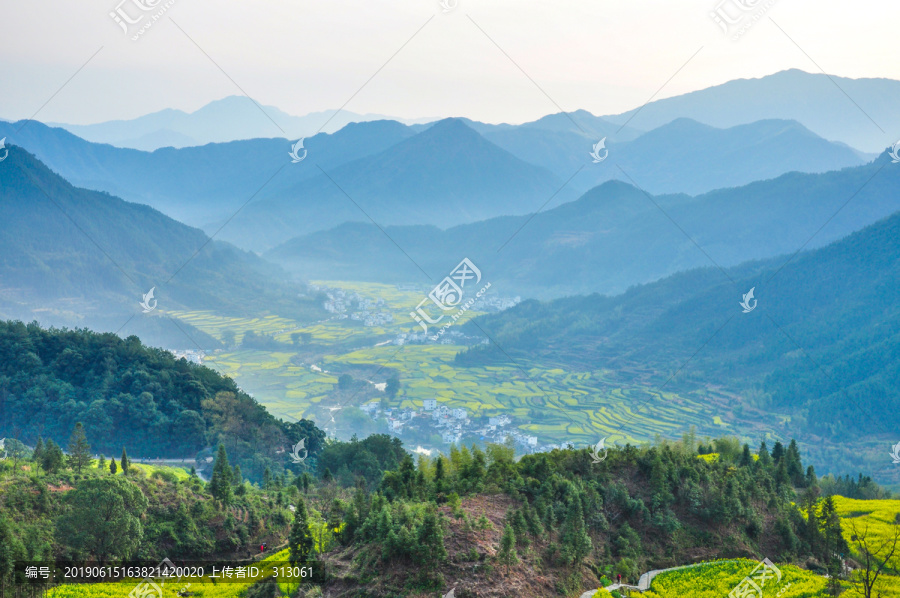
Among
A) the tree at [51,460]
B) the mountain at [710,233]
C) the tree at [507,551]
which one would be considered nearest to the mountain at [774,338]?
the mountain at [710,233]

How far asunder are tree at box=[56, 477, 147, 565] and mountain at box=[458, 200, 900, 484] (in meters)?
64.9

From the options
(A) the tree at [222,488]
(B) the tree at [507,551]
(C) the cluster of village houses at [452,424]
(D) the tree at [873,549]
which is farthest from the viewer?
(C) the cluster of village houses at [452,424]

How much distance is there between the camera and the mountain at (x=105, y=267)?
381 feet

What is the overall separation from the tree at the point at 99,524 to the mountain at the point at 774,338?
213 ft

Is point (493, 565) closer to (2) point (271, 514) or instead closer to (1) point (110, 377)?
(2) point (271, 514)

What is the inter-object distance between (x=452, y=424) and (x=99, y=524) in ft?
173

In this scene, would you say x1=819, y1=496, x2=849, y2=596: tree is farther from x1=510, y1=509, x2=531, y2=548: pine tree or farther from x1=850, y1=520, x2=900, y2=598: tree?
x1=510, y1=509, x2=531, y2=548: pine tree

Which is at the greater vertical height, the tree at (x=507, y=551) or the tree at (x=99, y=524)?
the tree at (x=99, y=524)

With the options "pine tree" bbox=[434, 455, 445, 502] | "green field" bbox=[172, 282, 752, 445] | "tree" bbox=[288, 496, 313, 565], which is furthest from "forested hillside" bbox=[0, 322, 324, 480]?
"tree" bbox=[288, 496, 313, 565]

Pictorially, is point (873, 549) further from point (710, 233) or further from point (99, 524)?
point (710, 233)

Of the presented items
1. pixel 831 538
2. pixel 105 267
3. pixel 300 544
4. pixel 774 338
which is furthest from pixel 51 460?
pixel 105 267

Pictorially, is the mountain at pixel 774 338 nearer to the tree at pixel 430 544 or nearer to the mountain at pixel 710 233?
the mountain at pixel 710 233

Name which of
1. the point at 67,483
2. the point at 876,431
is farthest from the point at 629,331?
the point at 67,483

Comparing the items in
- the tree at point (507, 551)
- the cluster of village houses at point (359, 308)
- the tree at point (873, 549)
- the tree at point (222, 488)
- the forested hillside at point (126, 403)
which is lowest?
the tree at point (873, 549)
